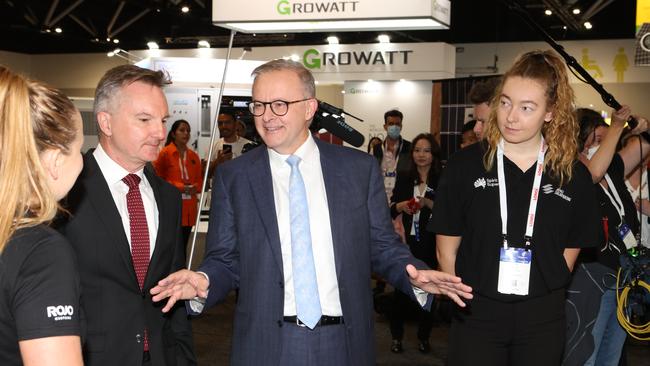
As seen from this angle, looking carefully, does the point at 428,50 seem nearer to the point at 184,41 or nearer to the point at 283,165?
the point at 184,41

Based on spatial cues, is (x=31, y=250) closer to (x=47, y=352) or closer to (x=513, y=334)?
(x=47, y=352)

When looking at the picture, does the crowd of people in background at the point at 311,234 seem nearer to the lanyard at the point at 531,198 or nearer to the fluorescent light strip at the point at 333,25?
the lanyard at the point at 531,198

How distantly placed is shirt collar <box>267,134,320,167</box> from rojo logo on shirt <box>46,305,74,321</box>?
1.34m

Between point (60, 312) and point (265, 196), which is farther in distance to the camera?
point (265, 196)

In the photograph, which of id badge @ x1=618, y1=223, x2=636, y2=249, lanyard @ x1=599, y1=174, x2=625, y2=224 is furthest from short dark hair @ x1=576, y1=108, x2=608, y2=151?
id badge @ x1=618, y1=223, x2=636, y2=249

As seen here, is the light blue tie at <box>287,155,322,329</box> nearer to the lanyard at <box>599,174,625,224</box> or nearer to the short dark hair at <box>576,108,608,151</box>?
the lanyard at <box>599,174,625,224</box>

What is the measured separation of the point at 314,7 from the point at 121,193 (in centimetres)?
396

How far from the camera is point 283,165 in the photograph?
9.09ft

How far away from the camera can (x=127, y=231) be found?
2654 mm

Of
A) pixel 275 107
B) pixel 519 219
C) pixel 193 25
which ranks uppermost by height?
pixel 193 25

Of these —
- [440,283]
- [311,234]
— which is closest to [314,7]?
[311,234]

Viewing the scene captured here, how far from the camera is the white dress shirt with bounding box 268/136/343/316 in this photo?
2623 mm

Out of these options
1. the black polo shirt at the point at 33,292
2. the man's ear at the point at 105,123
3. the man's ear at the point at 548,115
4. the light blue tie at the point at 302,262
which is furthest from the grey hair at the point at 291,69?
the black polo shirt at the point at 33,292

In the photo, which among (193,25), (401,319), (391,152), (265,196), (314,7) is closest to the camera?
(265,196)
